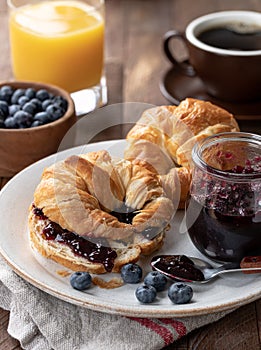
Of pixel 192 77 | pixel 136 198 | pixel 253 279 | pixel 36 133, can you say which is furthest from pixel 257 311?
pixel 192 77

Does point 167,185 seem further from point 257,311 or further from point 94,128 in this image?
point 94,128

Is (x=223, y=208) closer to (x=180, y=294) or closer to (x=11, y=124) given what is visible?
(x=180, y=294)

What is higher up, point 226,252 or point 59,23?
point 59,23

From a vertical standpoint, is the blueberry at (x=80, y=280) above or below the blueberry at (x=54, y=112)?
below

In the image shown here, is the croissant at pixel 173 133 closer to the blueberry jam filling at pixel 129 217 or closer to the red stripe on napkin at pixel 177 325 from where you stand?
the blueberry jam filling at pixel 129 217

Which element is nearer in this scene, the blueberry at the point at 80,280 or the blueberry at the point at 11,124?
the blueberry at the point at 80,280

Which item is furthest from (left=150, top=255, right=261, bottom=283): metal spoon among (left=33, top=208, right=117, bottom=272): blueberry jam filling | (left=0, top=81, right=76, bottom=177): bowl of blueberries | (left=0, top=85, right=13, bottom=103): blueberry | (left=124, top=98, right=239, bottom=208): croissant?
(left=0, top=85, right=13, bottom=103): blueberry

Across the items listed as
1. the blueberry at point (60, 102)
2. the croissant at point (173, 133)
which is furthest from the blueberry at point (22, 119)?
the croissant at point (173, 133)
